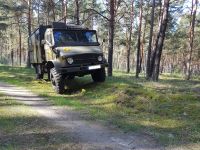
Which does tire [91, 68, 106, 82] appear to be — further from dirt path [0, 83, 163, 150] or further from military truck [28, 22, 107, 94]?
dirt path [0, 83, 163, 150]

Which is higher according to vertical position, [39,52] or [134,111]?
[39,52]

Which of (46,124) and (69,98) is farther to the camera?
(69,98)

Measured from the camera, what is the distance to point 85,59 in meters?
15.2

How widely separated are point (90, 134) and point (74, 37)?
8.50 m

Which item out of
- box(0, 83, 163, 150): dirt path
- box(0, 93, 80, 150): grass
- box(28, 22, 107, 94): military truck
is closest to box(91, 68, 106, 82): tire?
box(28, 22, 107, 94): military truck

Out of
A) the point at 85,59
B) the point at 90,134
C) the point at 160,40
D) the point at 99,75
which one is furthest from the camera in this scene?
the point at 160,40

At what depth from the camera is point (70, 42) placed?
15.9 meters

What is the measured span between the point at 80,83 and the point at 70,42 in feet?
7.77

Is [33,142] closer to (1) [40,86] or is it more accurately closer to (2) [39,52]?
(1) [40,86]

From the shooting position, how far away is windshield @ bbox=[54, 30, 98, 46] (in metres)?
15.9

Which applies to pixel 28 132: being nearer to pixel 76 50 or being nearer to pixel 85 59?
pixel 85 59

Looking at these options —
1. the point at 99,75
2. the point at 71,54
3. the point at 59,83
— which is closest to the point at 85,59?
the point at 71,54

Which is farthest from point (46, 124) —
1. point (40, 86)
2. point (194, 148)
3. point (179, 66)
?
point (179, 66)

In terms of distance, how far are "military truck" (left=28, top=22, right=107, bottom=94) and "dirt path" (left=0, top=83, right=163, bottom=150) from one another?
137 inches
